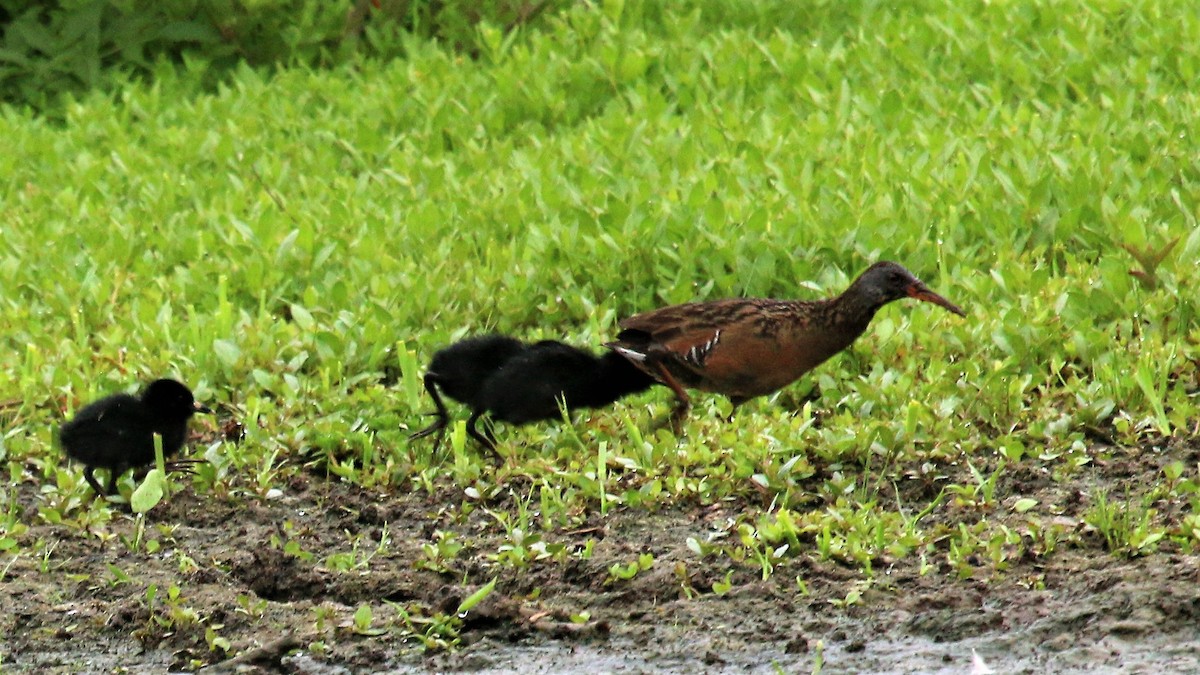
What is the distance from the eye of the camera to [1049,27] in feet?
34.7

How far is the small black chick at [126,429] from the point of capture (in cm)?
596

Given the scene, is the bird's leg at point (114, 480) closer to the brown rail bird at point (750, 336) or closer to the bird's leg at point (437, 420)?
the bird's leg at point (437, 420)

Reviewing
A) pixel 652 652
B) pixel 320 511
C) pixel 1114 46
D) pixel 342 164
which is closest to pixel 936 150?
pixel 1114 46

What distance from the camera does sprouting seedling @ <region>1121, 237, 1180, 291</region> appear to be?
22.8 ft

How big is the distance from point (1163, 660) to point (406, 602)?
2.13 m

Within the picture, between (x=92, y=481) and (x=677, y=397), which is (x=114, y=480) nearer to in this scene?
(x=92, y=481)

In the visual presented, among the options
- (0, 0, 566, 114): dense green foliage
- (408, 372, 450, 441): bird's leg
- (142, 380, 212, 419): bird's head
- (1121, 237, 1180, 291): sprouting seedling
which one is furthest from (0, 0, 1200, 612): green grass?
(0, 0, 566, 114): dense green foliage

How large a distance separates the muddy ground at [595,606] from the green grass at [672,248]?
0.40 feet

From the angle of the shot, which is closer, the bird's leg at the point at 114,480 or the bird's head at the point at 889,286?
the bird's leg at the point at 114,480

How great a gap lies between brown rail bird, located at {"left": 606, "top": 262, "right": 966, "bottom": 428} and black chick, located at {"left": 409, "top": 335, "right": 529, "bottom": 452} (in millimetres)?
426

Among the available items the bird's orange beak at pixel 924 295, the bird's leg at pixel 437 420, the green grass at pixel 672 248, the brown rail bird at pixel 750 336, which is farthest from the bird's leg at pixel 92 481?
the bird's orange beak at pixel 924 295

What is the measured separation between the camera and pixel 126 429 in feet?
19.7

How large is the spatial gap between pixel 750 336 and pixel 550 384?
2.49 feet

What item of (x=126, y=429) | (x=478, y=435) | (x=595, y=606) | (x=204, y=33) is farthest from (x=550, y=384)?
(x=204, y=33)
